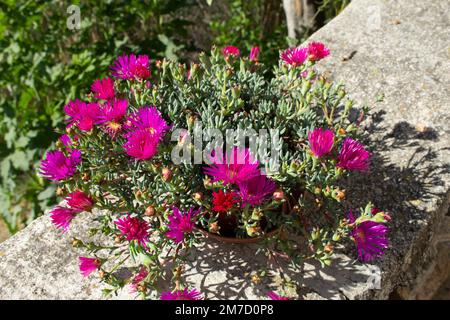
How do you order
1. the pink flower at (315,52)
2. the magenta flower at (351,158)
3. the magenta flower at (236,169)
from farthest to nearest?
the pink flower at (315,52) → the magenta flower at (351,158) → the magenta flower at (236,169)

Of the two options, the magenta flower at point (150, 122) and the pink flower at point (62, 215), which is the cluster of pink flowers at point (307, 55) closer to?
the magenta flower at point (150, 122)

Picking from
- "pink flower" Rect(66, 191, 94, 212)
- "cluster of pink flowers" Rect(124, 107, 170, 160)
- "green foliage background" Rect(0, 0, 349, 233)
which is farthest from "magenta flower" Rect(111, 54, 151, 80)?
"green foliage background" Rect(0, 0, 349, 233)

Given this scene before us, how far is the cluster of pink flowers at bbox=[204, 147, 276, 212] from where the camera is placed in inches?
44.2

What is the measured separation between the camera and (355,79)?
202cm

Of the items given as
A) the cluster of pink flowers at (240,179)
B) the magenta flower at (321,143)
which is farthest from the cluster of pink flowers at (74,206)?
the magenta flower at (321,143)

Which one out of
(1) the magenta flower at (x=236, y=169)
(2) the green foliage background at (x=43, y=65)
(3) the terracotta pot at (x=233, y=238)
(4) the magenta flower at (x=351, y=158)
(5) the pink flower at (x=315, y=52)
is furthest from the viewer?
(2) the green foliage background at (x=43, y=65)

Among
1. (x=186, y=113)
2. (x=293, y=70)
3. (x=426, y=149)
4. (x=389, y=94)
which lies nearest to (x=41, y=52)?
(x=186, y=113)

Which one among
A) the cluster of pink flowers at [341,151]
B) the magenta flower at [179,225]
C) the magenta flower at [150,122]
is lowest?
the magenta flower at [179,225]

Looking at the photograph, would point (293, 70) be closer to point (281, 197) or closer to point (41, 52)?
point (281, 197)

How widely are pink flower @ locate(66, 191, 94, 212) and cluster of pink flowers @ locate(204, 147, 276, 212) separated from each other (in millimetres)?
329

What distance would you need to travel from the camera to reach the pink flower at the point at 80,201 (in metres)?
1.21

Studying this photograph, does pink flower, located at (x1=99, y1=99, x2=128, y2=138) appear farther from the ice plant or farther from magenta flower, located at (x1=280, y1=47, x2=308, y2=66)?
magenta flower, located at (x1=280, y1=47, x2=308, y2=66)

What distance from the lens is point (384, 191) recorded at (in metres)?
1.61
